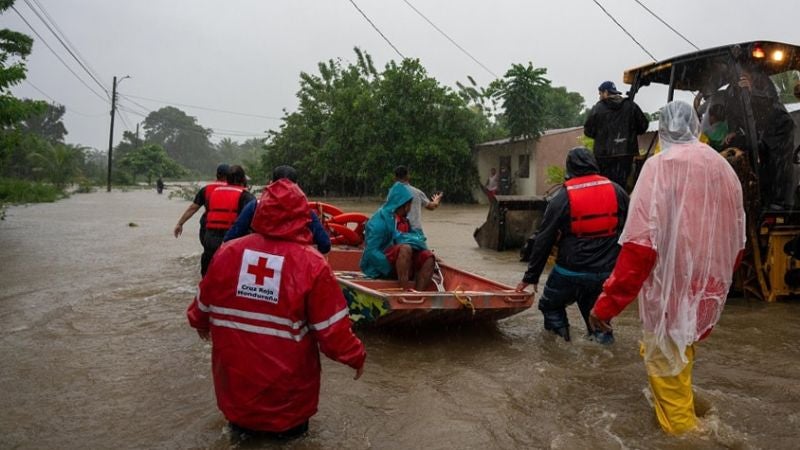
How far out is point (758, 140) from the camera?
6.84 m

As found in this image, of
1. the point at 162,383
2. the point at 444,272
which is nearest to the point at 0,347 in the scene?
the point at 162,383

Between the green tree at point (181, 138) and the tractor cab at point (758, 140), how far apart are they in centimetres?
8491

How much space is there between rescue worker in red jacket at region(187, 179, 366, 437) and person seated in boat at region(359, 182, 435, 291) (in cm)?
306

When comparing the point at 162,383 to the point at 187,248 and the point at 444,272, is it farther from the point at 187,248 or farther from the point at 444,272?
the point at 187,248

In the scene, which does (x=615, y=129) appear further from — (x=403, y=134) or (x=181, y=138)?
(x=181, y=138)

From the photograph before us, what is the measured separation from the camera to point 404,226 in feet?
20.8

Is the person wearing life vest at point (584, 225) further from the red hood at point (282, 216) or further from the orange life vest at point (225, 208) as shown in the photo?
the orange life vest at point (225, 208)

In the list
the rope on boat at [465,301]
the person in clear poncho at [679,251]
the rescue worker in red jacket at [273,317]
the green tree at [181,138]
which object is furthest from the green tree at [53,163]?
the green tree at [181,138]

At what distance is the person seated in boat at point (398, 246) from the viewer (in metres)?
6.18

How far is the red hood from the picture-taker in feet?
9.97

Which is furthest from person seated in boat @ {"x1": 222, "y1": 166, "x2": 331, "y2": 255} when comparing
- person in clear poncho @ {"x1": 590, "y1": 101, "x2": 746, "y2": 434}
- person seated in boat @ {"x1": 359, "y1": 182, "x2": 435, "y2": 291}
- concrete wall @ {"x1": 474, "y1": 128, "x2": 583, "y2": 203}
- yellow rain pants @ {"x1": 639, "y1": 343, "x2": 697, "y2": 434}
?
concrete wall @ {"x1": 474, "y1": 128, "x2": 583, "y2": 203}

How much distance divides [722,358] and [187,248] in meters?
10.4

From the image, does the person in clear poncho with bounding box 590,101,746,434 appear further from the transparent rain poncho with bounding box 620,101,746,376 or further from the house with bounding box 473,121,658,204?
the house with bounding box 473,121,658,204

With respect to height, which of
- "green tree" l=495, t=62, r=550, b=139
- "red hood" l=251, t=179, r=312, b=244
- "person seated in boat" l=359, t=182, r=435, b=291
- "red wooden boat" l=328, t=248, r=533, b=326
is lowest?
"red wooden boat" l=328, t=248, r=533, b=326
